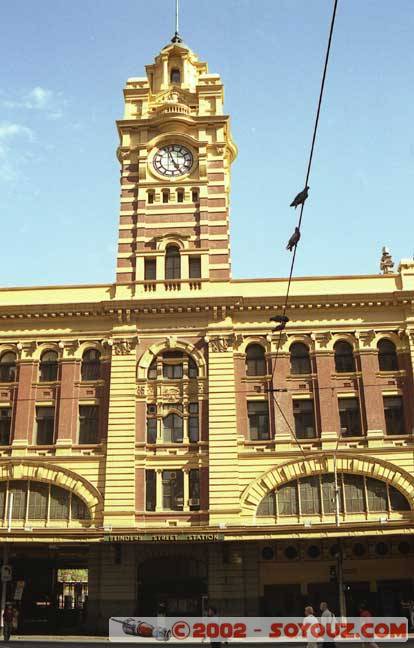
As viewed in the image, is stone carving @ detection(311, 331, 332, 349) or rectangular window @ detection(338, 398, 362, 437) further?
stone carving @ detection(311, 331, 332, 349)

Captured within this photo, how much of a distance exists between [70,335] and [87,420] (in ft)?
16.2

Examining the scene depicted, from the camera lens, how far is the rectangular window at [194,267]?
43156 mm

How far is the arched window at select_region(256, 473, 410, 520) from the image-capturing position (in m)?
37.8

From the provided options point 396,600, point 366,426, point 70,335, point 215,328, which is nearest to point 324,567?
point 396,600

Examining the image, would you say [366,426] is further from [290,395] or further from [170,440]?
[170,440]

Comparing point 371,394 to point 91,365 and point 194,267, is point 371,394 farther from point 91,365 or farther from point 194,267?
point 91,365

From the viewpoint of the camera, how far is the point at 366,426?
3928 centimetres

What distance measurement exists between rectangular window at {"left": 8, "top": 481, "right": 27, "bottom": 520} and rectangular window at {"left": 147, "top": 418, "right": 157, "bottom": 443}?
6882mm

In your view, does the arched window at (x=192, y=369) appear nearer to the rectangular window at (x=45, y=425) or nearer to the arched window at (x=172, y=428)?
the arched window at (x=172, y=428)

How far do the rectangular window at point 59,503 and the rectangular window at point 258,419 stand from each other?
10.1 meters

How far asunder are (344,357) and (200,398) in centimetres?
814

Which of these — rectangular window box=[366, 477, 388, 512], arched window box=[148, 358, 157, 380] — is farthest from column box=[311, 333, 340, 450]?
arched window box=[148, 358, 157, 380]

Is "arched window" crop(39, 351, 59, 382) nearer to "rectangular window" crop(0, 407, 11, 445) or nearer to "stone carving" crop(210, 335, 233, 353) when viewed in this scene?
"rectangular window" crop(0, 407, 11, 445)

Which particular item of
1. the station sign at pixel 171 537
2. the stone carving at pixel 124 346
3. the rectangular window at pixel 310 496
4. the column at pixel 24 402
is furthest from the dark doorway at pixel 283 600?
the column at pixel 24 402
